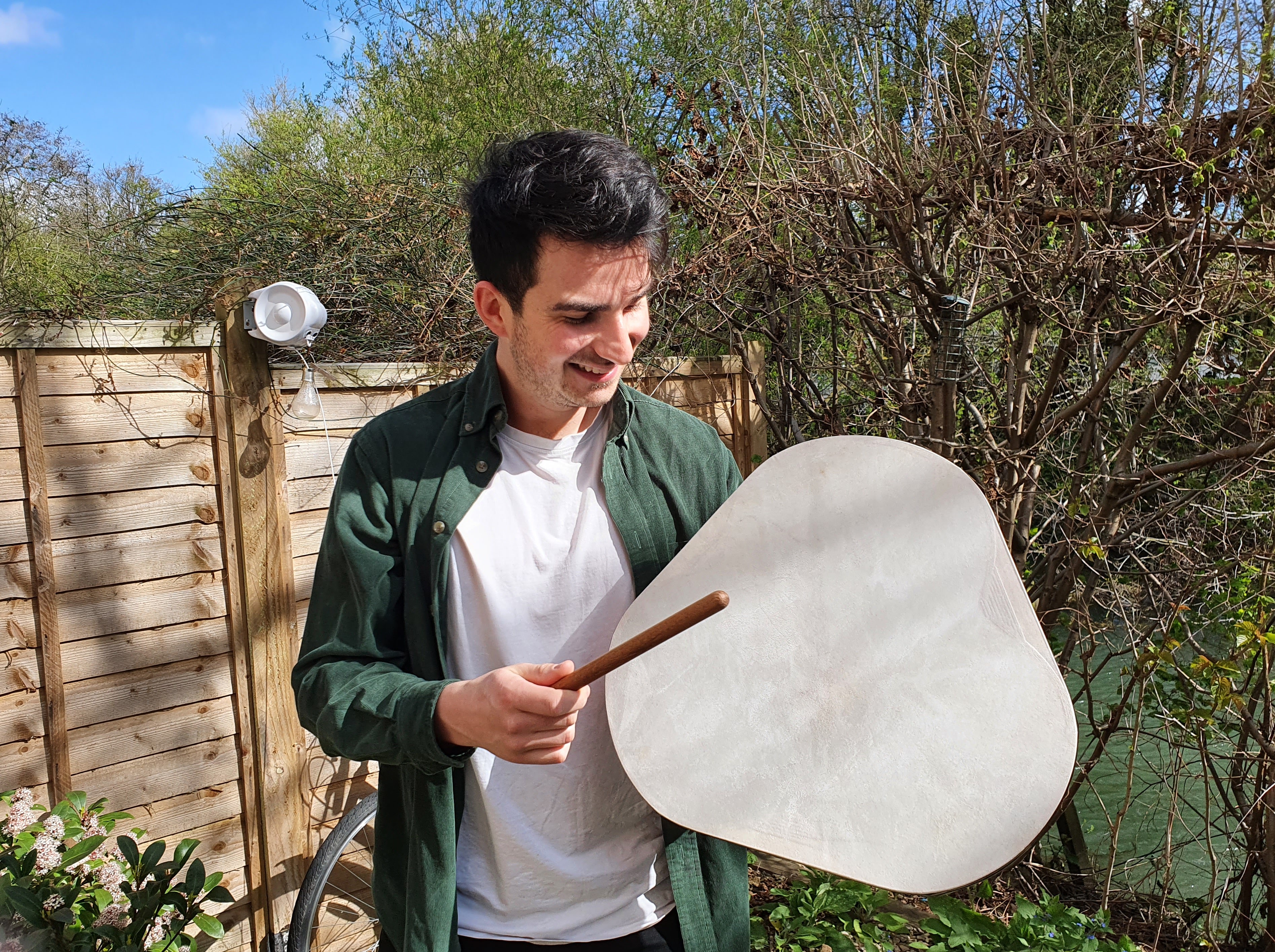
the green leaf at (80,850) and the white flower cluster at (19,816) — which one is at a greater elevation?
the white flower cluster at (19,816)

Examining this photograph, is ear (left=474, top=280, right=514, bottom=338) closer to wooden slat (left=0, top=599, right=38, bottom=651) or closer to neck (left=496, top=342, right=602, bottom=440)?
neck (left=496, top=342, right=602, bottom=440)

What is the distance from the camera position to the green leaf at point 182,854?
2.01 m

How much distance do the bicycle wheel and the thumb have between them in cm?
202

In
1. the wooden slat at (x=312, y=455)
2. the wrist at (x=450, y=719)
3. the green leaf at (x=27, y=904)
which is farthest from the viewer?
the wooden slat at (x=312, y=455)

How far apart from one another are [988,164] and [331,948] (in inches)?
122

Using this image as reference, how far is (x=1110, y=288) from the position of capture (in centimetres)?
264

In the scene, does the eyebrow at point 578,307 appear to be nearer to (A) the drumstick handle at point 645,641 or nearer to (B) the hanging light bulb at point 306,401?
(A) the drumstick handle at point 645,641

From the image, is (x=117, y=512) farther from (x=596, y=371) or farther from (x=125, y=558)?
(x=596, y=371)

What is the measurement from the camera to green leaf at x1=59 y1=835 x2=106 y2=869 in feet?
6.19

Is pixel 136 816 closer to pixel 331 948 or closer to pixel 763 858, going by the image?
pixel 331 948

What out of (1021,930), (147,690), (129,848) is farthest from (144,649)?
(1021,930)

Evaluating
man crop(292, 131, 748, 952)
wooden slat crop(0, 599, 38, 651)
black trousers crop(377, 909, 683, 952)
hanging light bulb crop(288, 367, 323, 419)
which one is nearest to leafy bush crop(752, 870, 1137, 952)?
black trousers crop(377, 909, 683, 952)

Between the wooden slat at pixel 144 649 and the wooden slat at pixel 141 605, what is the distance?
0.06 feet

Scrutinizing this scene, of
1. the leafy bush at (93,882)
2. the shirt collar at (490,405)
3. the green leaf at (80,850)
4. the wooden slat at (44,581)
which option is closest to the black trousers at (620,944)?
the shirt collar at (490,405)
